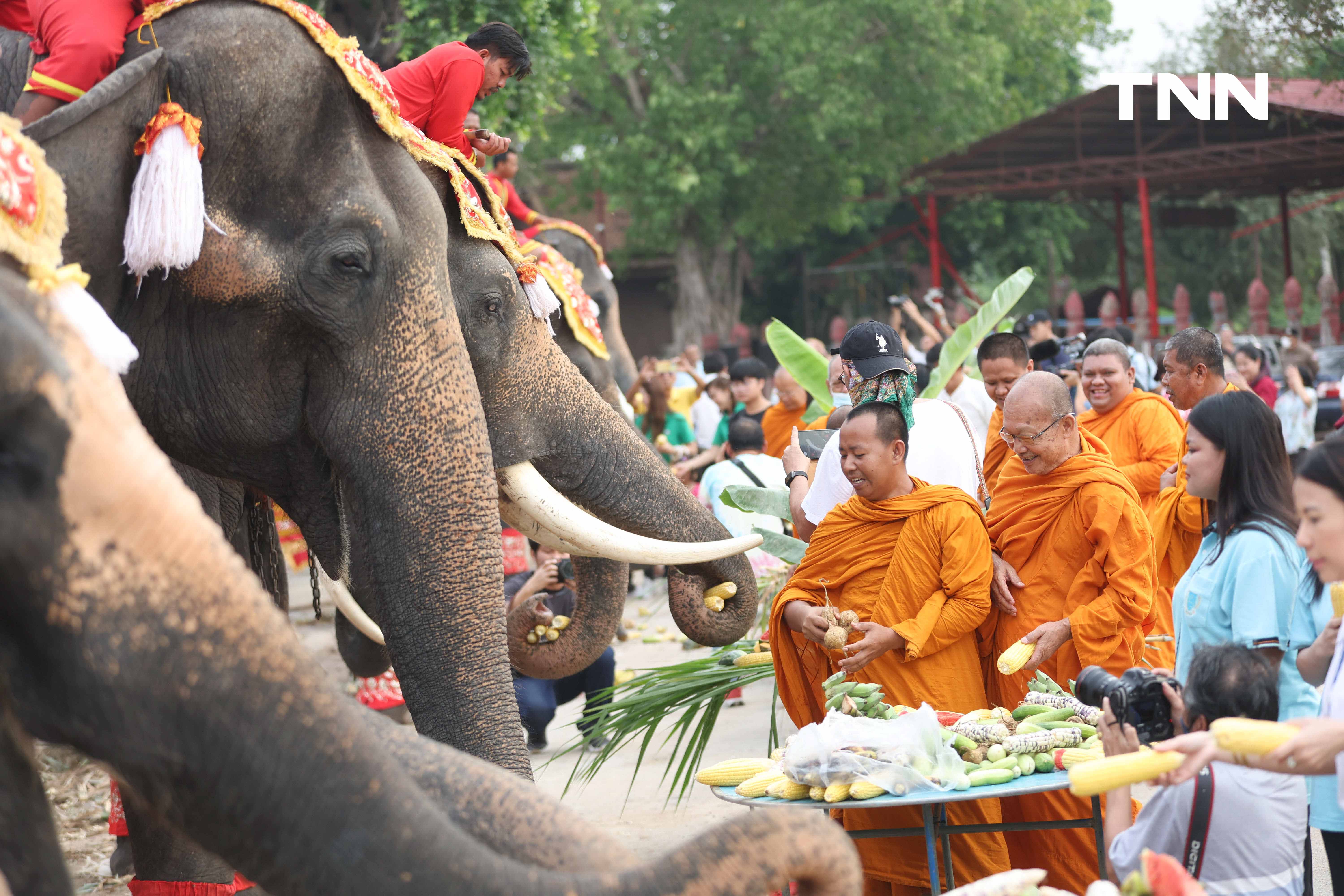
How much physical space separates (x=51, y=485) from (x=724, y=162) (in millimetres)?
22698

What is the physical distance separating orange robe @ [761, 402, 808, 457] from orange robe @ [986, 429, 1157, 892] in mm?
3927

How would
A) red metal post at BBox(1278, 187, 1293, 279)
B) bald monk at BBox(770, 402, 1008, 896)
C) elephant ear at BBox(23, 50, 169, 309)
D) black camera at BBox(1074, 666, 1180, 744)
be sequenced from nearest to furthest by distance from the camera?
1. black camera at BBox(1074, 666, 1180, 744)
2. elephant ear at BBox(23, 50, 169, 309)
3. bald monk at BBox(770, 402, 1008, 896)
4. red metal post at BBox(1278, 187, 1293, 279)

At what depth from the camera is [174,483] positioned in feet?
4.82

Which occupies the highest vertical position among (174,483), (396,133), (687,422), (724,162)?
(724,162)

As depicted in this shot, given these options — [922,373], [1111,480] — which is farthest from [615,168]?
[1111,480]

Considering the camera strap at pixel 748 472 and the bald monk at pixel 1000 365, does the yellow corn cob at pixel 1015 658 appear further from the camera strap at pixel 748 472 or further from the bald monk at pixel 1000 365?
the camera strap at pixel 748 472

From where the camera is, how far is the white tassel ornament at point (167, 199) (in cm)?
284

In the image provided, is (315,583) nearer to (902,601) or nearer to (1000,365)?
(902,601)

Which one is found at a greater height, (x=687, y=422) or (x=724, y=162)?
(x=724, y=162)

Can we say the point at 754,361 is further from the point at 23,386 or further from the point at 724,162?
the point at 724,162

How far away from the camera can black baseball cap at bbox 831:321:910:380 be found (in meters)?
4.44

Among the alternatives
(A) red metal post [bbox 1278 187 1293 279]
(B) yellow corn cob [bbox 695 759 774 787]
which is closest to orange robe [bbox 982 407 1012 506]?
(B) yellow corn cob [bbox 695 759 774 787]

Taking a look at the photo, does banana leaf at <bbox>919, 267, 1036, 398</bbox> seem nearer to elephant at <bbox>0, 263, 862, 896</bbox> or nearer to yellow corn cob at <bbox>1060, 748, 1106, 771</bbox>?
yellow corn cob at <bbox>1060, 748, 1106, 771</bbox>

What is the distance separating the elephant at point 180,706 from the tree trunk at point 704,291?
2389 cm
